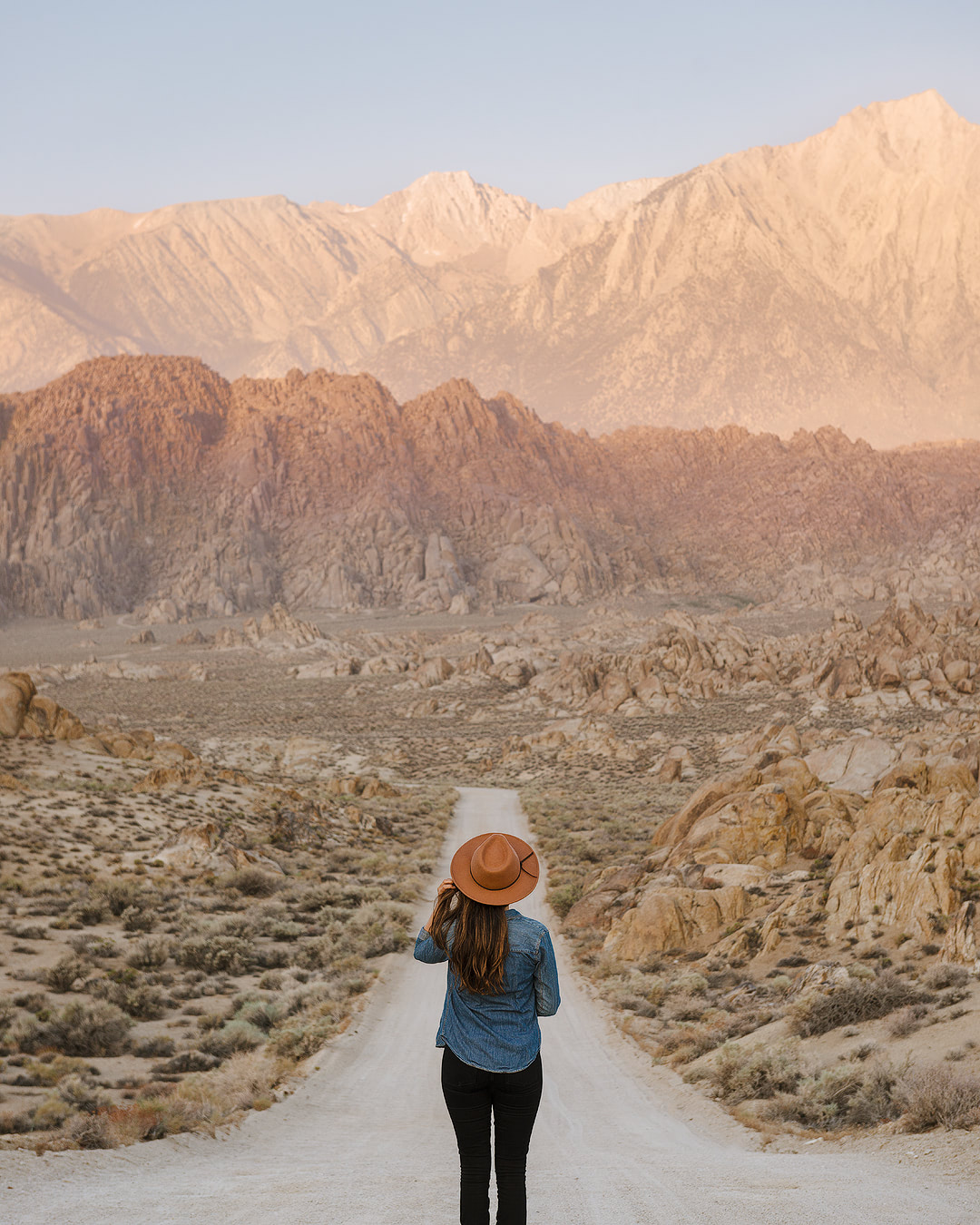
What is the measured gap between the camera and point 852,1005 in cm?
1108

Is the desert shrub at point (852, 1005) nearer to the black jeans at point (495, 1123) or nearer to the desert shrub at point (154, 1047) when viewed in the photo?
the black jeans at point (495, 1123)

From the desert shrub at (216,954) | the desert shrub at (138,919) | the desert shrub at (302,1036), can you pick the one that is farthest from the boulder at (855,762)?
the desert shrub at (138,919)

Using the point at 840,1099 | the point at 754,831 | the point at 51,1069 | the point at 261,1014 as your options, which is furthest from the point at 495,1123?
the point at 754,831

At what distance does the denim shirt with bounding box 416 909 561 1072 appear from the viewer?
4.66 m

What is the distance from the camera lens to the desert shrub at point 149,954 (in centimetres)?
1401

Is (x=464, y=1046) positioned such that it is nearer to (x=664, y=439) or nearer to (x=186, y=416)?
(x=186, y=416)

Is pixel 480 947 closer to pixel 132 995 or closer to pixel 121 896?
pixel 132 995

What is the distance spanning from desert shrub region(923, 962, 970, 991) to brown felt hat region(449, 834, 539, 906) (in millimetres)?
8962

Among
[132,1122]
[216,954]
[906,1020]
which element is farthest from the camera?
[216,954]

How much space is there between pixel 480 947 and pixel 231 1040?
27.8 ft

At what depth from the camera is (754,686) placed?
173 ft

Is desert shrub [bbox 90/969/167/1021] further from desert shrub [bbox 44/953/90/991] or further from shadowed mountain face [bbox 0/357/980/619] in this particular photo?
shadowed mountain face [bbox 0/357/980/619]

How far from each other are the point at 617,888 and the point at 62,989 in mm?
10885

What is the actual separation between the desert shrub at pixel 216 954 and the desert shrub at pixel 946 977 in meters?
10.0
